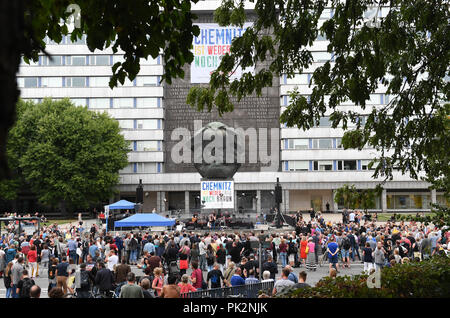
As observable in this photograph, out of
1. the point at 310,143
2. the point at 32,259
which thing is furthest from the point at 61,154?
the point at 32,259

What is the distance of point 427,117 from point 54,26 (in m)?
6.54

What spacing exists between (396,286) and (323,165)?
5054 centimetres

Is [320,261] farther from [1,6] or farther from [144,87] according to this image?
[144,87]

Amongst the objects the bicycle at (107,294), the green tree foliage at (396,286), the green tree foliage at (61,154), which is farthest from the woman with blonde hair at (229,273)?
the green tree foliage at (61,154)

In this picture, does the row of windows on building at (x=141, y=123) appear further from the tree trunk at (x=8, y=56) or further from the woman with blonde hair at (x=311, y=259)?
the tree trunk at (x=8, y=56)

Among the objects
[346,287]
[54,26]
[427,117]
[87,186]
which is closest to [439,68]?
[427,117]

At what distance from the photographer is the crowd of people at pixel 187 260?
10.6 meters

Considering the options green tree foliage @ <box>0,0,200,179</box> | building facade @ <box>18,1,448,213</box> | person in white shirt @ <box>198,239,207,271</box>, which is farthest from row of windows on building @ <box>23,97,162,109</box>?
green tree foliage @ <box>0,0,200,179</box>

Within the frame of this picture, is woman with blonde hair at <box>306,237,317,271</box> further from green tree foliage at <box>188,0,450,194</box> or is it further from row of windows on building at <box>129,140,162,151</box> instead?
row of windows on building at <box>129,140,162,151</box>

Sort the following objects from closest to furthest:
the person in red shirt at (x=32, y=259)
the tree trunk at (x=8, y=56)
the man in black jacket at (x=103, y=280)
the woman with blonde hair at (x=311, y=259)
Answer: the tree trunk at (x=8, y=56)
the man in black jacket at (x=103, y=280)
the person in red shirt at (x=32, y=259)
the woman with blonde hair at (x=311, y=259)

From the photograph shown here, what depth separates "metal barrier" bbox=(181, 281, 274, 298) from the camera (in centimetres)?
938

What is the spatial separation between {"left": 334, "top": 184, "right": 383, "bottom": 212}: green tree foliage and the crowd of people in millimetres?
2530

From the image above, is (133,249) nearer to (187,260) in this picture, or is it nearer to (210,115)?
(187,260)

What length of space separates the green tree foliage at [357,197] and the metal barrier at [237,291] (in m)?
3.60
